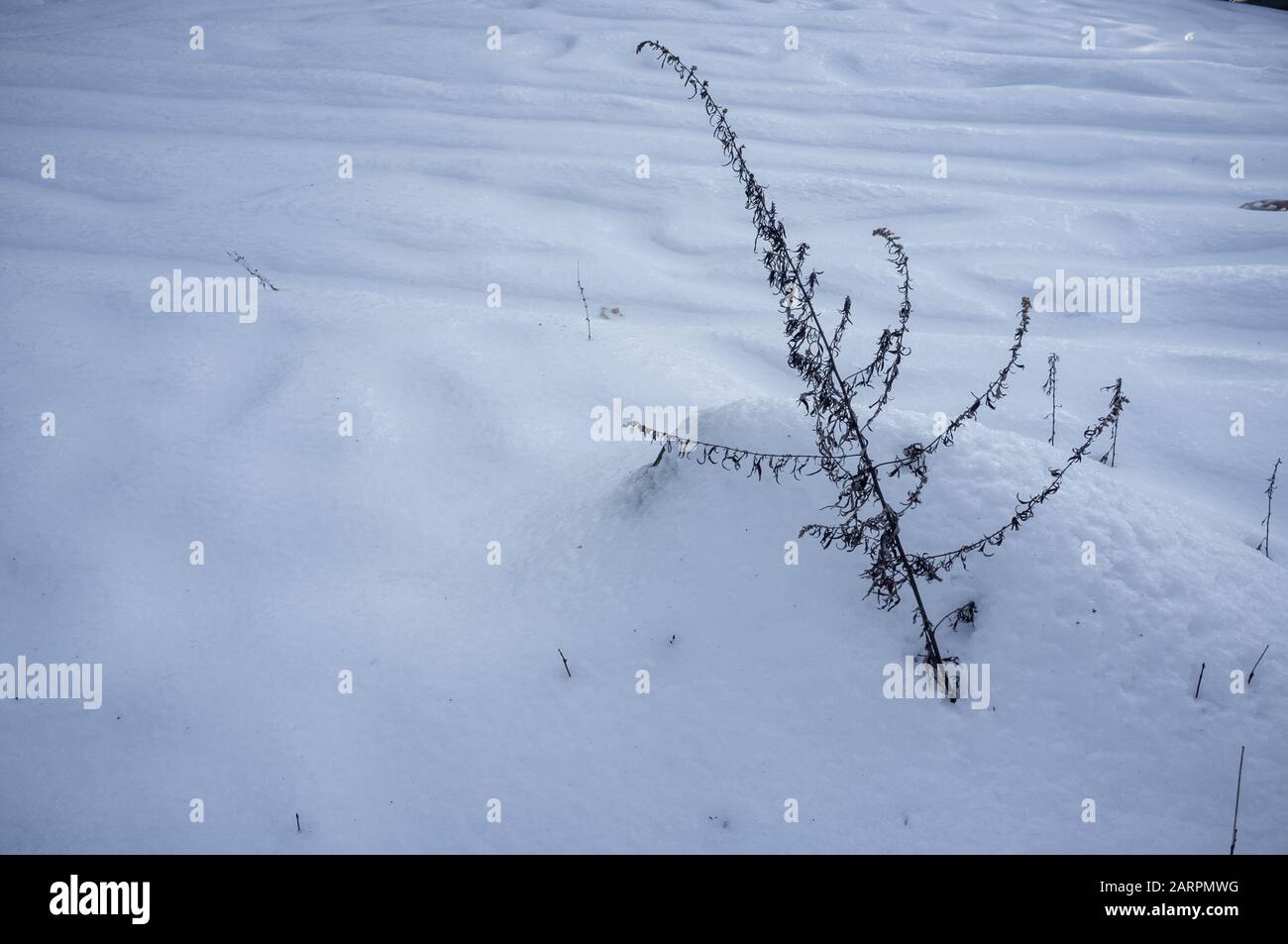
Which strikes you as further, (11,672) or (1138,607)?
(11,672)

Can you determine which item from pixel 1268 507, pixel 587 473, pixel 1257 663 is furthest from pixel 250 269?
pixel 1268 507

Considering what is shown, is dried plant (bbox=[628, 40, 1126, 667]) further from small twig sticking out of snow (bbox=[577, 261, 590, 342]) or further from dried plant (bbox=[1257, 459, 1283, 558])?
small twig sticking out of snow (bbox=[577, 261, 590, 342])

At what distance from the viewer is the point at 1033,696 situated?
2.13 m

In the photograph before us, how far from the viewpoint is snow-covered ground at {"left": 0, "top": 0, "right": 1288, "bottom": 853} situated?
6.89 ft

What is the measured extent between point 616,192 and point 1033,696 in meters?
4.26

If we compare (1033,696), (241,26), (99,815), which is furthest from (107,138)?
(1033,696)

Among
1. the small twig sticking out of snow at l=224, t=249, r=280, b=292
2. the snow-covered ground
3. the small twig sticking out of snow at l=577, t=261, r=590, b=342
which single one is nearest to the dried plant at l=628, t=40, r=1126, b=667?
the snow-covered ground

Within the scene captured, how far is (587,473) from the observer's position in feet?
9.98

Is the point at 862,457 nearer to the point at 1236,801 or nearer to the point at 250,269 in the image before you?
the point at 1236,801

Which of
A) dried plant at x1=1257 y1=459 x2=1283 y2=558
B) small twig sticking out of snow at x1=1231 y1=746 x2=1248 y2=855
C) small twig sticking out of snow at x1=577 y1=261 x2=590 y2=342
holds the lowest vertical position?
small twig sticking out of snow at x1=1231 y1=746 x2=1248 y2=855

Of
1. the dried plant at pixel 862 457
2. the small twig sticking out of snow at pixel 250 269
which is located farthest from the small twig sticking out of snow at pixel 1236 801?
the small twig sticking out of snow at pixel 250 269
